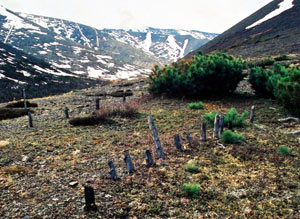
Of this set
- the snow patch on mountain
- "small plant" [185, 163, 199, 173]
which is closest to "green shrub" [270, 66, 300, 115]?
"small plant" [185, 163, 199, 173]

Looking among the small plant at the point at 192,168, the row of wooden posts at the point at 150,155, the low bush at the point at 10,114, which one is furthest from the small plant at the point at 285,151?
the low bush at the point at 10,114

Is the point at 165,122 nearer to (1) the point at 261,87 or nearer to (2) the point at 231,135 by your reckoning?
(2) the point at 231,135

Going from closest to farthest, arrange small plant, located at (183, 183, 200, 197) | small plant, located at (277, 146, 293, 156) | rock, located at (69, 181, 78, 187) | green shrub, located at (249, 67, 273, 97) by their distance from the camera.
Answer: small plant, located at (183, 183, 200, 197) < rock, located at (69, 181, 78, 187) < small plant, located at (277, 146, 293, 156) < green shrub, located at (249, 67, 273, 97)

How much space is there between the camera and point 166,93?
76.9ft

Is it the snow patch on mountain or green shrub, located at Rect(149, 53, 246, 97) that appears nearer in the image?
green shrub, located at Rect(149, 53, 246, 97)

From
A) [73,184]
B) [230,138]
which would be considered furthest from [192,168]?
[73,184]

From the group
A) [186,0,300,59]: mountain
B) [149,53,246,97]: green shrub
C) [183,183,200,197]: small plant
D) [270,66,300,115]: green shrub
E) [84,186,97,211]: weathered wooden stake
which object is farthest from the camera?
[186,0,300,59]: mountain

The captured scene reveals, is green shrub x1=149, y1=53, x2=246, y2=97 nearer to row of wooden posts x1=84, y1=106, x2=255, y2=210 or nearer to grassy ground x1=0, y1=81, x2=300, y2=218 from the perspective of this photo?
grassy ground x1=0, y1=81, x2=300, y2=218

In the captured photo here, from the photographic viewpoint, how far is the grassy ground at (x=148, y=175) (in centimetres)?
632

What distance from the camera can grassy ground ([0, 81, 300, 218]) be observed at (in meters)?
6.32

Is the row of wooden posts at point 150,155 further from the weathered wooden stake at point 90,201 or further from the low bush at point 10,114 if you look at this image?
the low bush at point 10,114

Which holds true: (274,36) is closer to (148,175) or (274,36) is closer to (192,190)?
(148,175)

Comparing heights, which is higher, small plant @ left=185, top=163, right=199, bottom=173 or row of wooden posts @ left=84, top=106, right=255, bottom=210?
row of wooden posts @ left=84, top=106, right=255, bottom=210

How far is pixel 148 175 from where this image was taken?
26.5 feet
